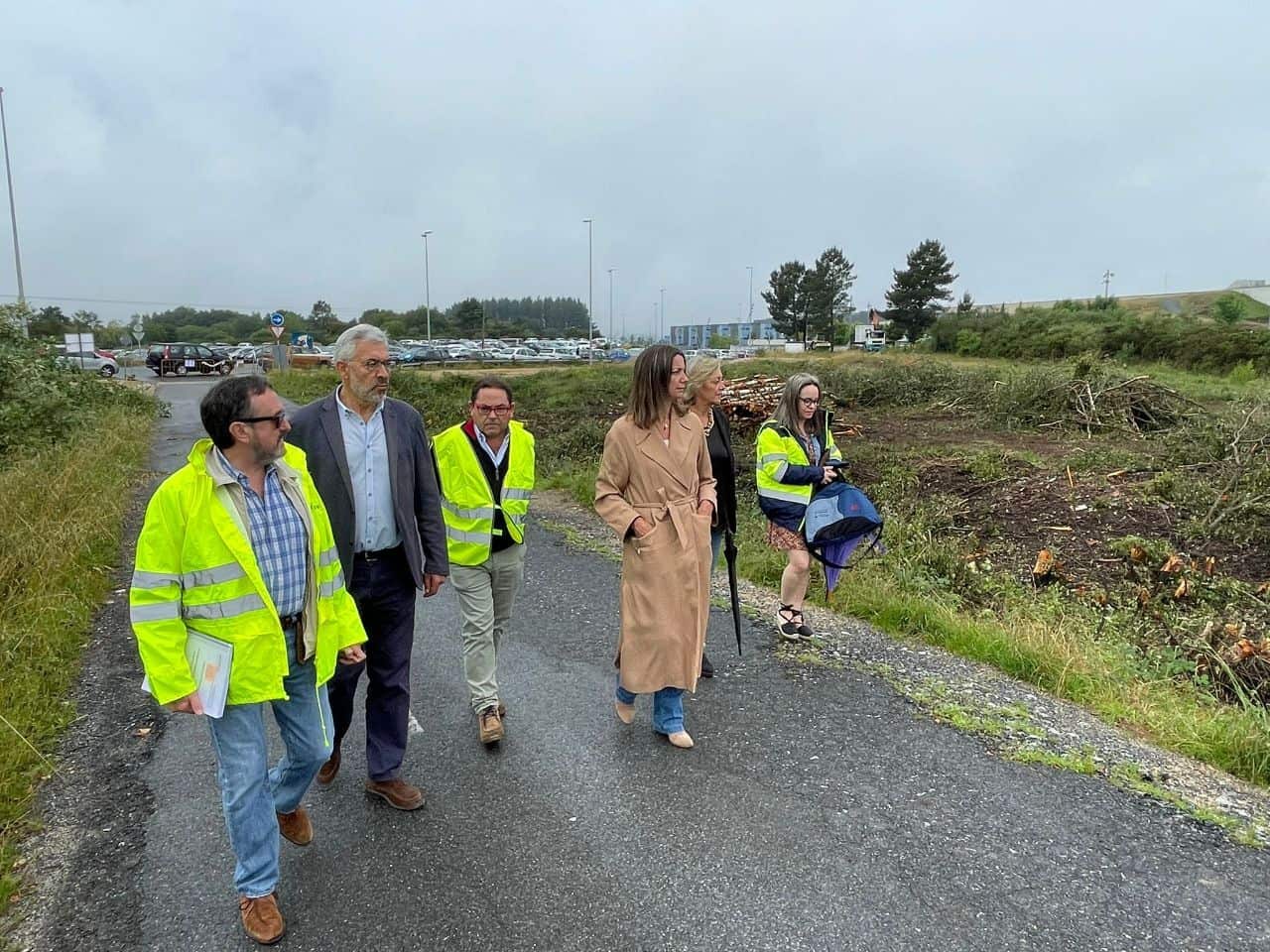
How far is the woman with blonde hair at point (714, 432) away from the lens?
14.1 ft

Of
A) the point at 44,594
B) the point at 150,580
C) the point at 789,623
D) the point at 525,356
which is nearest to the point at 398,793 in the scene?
the point at 150,580

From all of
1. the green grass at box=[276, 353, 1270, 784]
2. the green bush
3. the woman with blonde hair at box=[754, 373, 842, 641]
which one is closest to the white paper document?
the woman with blonde hair at box=[754, 373, 842, 641]

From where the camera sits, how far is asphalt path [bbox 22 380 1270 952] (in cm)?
257

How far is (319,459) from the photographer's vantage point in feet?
10.0

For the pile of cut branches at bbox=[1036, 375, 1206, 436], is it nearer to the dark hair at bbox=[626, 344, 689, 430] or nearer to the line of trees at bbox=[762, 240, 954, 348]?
the dark hair at bbox=[626, 344, 689, 430]

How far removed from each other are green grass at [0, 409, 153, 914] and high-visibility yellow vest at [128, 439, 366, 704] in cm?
127

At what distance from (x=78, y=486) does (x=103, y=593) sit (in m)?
3.28

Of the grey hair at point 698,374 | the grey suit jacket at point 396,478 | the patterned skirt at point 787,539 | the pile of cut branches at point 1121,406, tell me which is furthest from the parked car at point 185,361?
the grey suit jacket at point 396,478

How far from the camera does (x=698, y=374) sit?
14.2 feet

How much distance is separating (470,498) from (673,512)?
984 mm

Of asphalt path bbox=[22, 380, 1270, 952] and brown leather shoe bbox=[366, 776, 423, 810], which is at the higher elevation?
brown leather shoe bbox=[366, 776, 423, 810]

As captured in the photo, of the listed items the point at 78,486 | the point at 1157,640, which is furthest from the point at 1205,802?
the point at 78,486

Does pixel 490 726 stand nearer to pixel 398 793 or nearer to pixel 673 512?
pixel 398 793

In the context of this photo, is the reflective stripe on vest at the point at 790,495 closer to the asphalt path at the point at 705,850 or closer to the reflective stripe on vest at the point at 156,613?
the asphalt path at the point at 705,850
